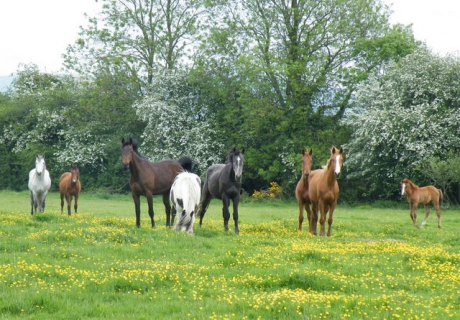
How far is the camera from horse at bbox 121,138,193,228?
16.5 m

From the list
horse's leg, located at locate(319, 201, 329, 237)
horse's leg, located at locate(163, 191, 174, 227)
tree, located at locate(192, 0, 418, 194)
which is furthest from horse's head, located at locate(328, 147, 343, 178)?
tree, located at locate(192, 0, 418, 194)

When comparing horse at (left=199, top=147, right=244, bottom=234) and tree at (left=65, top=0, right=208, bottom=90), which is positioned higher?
tree at (left=65, top=0, right=208, bottom=90)

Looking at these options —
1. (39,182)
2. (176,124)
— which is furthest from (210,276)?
(176,124)

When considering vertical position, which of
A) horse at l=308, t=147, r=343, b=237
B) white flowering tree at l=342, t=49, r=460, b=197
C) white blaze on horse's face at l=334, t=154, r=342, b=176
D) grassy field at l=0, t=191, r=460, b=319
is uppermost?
white flowering tree at l=342, t=49, r=460, b=197

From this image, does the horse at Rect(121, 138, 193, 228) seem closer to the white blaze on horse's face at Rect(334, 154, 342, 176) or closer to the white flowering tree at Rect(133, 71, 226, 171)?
the white blaze on horse's face at Rect(334, 154, 342, 176)

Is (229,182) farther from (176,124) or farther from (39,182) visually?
(176,124)

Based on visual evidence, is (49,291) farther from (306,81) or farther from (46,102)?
(46,102)

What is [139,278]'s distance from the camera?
9328 mm

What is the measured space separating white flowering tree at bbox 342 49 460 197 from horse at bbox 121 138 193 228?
17.4 meters

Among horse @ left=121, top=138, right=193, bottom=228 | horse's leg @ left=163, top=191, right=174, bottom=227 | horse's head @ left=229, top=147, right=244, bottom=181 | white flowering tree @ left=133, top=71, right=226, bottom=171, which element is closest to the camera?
horse's head @ left=229, top=147, right=244, bottom=181

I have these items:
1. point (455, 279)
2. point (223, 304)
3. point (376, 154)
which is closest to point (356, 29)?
point (376, 154)

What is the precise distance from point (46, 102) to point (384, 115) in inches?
1197

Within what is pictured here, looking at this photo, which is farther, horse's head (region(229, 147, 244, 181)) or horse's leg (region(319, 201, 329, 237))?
horse's leg (region(319, 201, 329, 237))

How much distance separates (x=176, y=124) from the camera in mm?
43094
